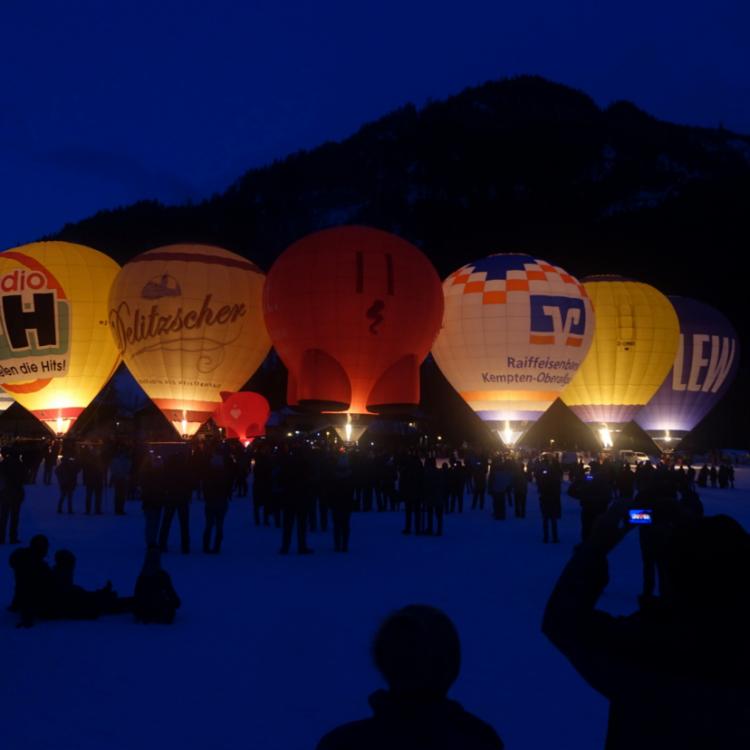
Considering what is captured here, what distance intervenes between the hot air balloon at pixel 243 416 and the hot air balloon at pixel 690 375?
52.8ft

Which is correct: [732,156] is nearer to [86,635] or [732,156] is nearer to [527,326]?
[527,326]

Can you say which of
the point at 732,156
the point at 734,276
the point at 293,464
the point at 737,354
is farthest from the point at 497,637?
the point at 732,156

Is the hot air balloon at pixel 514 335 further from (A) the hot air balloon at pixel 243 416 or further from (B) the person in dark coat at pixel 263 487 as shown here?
(B) the person in dark coat at pixel 263 487

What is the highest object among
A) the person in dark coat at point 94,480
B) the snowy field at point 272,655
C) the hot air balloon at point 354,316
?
the hot air balloon at point 354,316

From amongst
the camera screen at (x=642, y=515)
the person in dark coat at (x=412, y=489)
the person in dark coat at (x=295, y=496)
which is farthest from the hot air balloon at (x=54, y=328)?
the camera screen at (x=642, y=515)

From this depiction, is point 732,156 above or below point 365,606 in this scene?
above

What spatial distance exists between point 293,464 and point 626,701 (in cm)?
969

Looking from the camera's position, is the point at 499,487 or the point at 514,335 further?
the point at 514,335

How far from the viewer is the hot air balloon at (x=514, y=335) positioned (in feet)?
89.0

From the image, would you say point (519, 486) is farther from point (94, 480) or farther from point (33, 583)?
point (33, 583)

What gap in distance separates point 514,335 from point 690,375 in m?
13.3

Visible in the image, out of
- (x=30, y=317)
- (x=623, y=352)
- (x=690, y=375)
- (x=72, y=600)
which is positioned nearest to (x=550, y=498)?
(x=72, y=600)

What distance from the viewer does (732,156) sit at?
132750mm

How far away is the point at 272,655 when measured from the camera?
6.11 m
